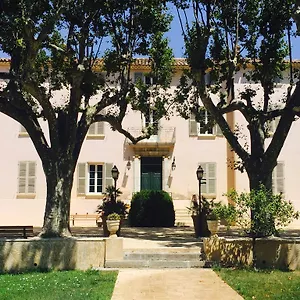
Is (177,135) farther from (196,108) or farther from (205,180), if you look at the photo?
(196,108)

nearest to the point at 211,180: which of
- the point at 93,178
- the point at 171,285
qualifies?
the point at 93,178

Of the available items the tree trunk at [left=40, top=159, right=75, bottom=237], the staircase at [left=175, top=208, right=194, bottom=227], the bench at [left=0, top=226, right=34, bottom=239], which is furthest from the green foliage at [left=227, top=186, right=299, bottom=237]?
the staircase at [left=175, top=208, right=194, bottom=227]

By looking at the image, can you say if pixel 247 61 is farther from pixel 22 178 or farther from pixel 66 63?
pixel 22 178

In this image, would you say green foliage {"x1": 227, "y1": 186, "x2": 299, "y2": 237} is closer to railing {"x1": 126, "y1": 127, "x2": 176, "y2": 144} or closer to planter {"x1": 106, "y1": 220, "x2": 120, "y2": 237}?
planter {"x1": 106, "y1": 220, "x2": 120, "y2": 237}

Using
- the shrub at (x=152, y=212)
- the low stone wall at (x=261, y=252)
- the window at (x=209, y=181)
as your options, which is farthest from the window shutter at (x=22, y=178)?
the low stone wall at (x=261, y=252)

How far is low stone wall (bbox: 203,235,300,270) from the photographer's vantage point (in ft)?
36.7

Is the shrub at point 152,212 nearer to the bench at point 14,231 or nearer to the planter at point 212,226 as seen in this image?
the bench at point 14,231

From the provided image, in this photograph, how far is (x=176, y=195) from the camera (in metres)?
25.3

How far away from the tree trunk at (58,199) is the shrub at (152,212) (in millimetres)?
9362

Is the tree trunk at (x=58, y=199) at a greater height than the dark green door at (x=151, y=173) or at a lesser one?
lesser

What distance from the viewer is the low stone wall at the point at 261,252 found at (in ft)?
36.7

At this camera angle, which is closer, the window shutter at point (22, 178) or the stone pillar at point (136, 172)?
the window shutter at point (22, 178)

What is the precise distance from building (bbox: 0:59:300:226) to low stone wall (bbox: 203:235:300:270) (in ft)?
43.3

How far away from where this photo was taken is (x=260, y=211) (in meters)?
10.9
